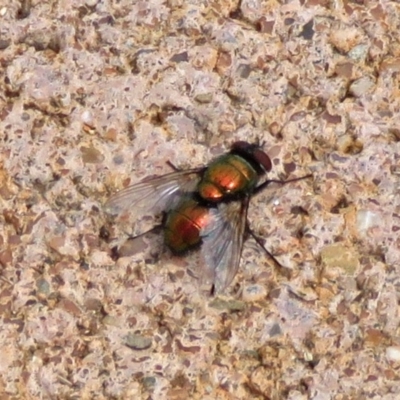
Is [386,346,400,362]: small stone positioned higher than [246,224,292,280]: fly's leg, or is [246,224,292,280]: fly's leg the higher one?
[246,224,292,280]: fly's leg

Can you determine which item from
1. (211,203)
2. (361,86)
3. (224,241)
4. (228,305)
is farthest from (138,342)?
(361,86)

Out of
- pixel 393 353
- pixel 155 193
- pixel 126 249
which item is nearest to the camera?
pixel 393 353

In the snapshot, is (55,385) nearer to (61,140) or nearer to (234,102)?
(61,140)

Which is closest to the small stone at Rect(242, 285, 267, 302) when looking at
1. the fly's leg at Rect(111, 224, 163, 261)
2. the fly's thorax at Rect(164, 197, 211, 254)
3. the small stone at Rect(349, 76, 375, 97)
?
the fly's thorax at Rect(164, 197, 211, 254)

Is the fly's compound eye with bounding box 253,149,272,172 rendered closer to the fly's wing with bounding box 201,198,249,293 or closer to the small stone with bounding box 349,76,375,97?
the fly's wing with bounding box 201,198,249,293

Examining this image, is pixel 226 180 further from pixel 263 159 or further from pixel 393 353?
pixel 393 353

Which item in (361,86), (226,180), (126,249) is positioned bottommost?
(126,249)

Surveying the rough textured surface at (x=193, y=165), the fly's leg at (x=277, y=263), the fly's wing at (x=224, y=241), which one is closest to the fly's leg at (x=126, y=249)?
the rough textured surface at (x=193, y=165)

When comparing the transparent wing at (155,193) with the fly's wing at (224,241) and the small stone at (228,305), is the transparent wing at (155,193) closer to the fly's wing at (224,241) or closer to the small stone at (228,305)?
the fly's wing at (224,241)
